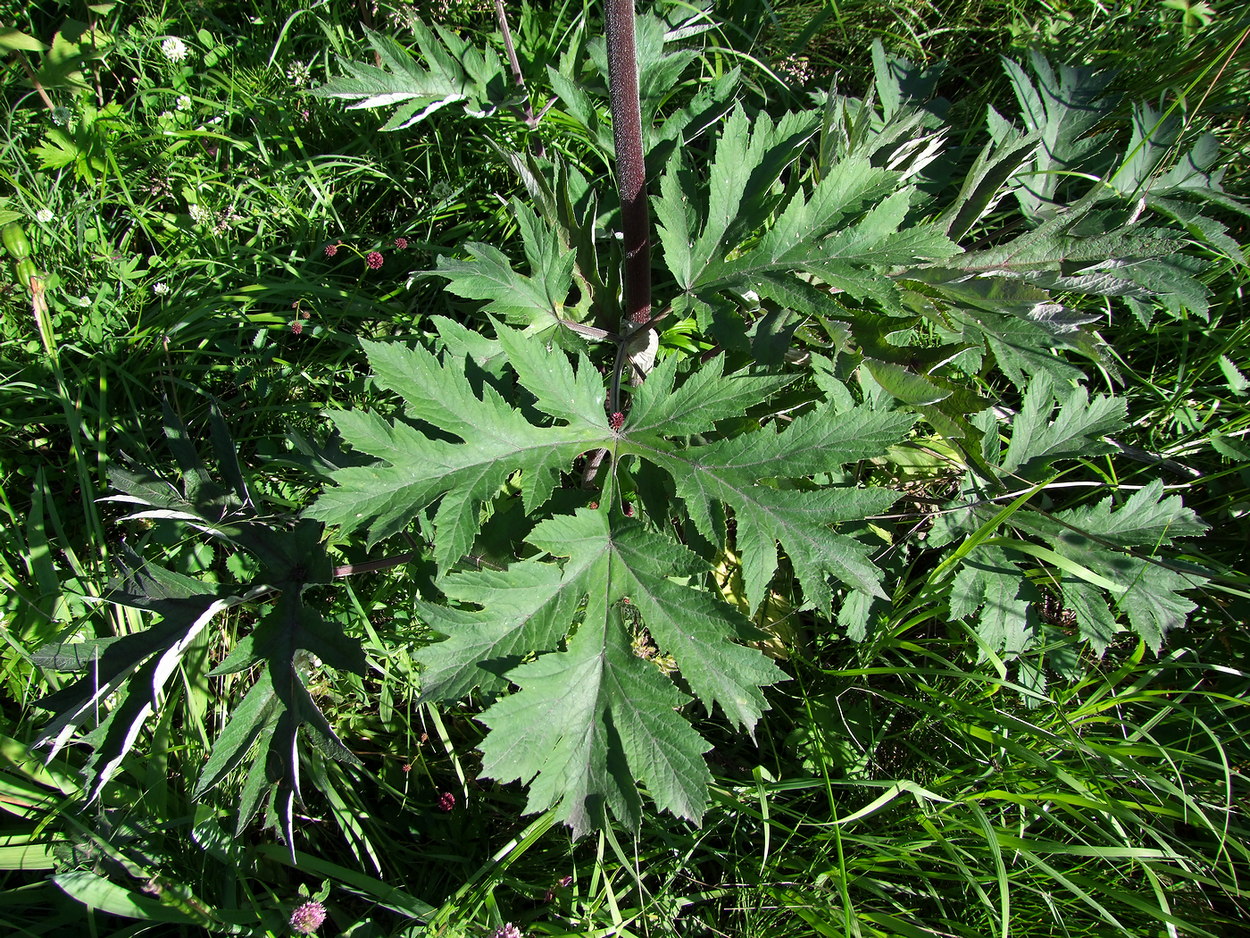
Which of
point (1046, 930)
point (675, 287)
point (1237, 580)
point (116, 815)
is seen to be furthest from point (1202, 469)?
point (116, 815)

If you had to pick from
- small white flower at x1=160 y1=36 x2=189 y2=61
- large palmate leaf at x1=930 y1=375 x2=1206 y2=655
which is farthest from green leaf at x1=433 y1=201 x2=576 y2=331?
small white flower at x1=160 y1=36 x2=189 y2=61

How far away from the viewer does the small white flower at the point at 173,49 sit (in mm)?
3090

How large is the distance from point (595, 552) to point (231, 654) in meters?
0.89

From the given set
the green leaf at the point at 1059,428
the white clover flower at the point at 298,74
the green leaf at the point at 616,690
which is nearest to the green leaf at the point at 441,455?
the green leaf at the point at 616,690

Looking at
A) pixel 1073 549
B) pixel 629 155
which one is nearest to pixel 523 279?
pixel 629 155

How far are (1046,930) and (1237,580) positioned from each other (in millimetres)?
1080

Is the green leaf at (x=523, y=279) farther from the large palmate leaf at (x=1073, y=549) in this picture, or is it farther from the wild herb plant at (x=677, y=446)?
the large palmate leaf at (x=1073, y=549)

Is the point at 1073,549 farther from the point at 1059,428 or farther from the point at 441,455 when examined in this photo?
the point at 441,455

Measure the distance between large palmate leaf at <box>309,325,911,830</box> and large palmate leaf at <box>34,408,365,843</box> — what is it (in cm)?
38

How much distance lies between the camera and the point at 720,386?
74.2 inches

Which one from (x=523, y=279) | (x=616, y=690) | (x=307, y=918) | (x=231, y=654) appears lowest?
(x=307, y=918)

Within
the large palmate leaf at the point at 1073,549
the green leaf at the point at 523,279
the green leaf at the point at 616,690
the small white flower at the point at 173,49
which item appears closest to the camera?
the green leaf at the point at 616,690

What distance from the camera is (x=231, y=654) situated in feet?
6.27

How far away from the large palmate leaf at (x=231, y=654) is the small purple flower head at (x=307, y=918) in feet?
1.30
